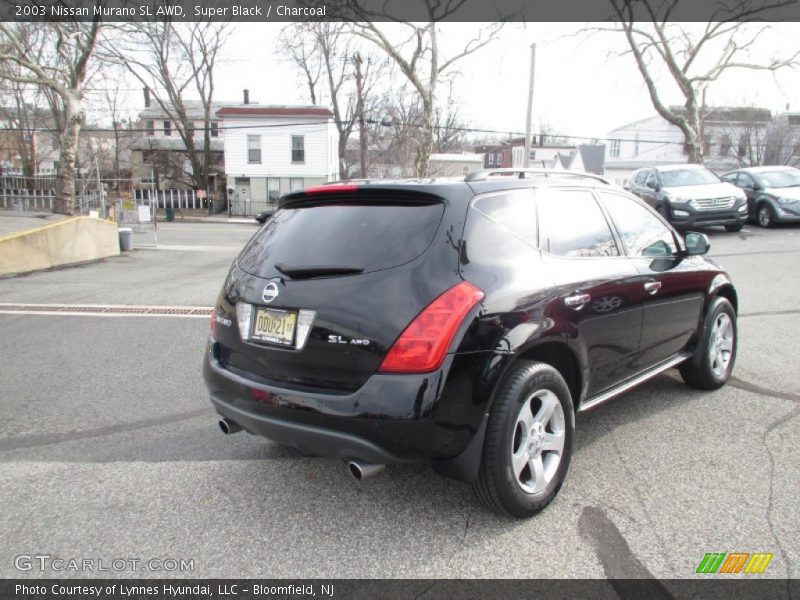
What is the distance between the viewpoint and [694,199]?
1438 centimetres

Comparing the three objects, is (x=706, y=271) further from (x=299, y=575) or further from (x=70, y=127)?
(x=70, y=127)

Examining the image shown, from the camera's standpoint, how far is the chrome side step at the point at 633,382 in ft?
10.9

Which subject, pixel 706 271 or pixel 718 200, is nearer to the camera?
pixel 706 271

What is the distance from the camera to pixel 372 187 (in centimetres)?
298

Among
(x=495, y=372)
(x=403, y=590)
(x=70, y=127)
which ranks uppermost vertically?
(x=70, y=127)

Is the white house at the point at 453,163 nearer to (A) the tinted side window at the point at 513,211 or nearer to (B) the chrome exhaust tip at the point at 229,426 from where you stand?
(A) the tinted side window at the point at 513,211

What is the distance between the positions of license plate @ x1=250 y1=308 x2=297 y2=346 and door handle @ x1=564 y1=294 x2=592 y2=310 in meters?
1.45

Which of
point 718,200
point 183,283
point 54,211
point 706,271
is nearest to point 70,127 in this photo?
point 54,211

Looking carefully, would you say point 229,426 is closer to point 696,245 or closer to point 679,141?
point 696,245

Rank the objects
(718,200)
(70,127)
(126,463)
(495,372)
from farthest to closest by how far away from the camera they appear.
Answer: (70,127) < (718,200) < (126,463) < (495,372)

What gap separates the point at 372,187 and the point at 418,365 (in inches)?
40.9

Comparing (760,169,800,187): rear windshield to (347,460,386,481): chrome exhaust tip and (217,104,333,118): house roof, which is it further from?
(217,104,333,118): house roof

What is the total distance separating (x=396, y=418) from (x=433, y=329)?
16.4 inches

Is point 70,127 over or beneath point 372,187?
over
